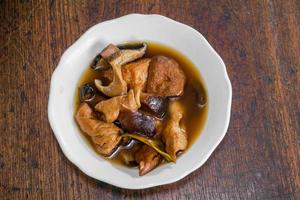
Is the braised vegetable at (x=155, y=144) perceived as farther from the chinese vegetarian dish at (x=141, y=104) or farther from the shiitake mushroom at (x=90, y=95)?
the shiitake mushroom at (x=90, y=95)

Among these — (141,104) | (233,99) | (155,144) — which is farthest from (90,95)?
(233,99)

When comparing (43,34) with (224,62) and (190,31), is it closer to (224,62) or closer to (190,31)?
(190,31)

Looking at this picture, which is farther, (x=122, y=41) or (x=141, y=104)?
(x=122, y=41)

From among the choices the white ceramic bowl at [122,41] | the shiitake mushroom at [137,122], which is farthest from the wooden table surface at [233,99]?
the shiitake mushroom at [137,122]

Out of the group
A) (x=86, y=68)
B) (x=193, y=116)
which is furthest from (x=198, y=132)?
(x=86, y=68)

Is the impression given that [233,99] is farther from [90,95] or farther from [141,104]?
[90,95]

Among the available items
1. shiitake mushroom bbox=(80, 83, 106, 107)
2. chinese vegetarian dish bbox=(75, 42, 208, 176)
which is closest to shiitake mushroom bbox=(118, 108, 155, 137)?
chinese vegetarian dish bbox=(75, 42, 208, 176)
